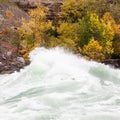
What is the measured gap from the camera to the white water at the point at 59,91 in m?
24.0

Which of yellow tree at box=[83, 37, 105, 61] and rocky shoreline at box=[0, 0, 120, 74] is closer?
rocky shoreline at box=[0, 0, 120, 74]

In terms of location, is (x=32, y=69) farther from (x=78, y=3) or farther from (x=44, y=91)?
(x=78, y=3)

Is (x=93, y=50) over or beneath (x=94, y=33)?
beneath

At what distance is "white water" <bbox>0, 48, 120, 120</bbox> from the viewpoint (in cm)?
2403

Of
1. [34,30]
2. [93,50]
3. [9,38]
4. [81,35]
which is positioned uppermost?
[34,30]

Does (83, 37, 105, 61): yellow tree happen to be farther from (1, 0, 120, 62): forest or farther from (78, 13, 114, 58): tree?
(78, 13, 114, 58): tree

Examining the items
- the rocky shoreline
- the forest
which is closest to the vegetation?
the forest

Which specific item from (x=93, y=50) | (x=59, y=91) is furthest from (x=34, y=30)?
(x=59, y=91)

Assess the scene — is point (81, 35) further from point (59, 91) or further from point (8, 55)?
point (59, 91)

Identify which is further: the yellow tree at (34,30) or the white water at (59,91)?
the yellow tree at (34,30)

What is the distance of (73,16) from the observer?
58.8m

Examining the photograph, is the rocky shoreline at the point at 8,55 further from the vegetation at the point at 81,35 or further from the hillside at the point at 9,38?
the vegetation at the point at 81,35

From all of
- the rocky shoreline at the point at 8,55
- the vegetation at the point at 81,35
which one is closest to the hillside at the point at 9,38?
the rocky shoreline at the point at 8,55

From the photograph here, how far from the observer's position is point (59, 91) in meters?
29.2
